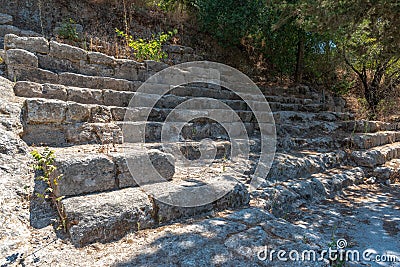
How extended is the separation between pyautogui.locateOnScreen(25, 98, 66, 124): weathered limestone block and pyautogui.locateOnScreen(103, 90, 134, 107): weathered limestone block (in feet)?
2.40

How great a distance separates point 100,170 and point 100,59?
2.40 m

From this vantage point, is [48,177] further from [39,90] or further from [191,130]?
[191,130]

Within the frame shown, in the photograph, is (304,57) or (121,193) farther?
(304,57)

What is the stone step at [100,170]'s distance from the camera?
1.86 m

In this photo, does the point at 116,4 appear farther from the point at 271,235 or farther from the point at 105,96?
the point at 271,235

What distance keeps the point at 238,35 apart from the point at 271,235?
6055 millimetres

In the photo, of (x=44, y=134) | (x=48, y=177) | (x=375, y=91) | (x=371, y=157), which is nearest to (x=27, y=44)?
(x=44, y=134)

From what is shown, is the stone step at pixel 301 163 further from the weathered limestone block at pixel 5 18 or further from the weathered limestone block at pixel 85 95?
the weathered limestone block at pixel 5 18

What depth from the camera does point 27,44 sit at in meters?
3.26

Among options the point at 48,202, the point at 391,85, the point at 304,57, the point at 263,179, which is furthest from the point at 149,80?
the point at 391,85

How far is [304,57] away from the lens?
28.3 feet

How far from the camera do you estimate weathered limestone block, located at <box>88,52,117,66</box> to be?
3.74 meters

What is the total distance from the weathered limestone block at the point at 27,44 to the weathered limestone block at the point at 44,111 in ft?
3.87

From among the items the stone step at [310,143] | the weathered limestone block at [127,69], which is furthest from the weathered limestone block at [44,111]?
the stone step at [310,143]
